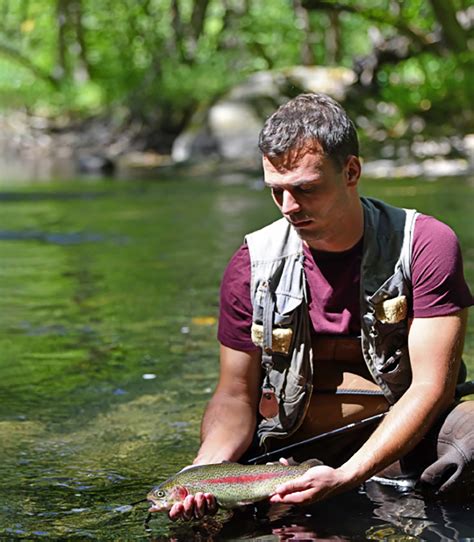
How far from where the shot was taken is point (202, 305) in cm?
802

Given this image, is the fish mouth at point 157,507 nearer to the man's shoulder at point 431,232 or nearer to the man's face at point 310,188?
the man's face at point 310,188

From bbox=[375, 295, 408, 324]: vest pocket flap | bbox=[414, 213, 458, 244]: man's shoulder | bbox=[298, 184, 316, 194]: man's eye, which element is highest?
bbox=[298, 184, 316, 194]: man's eye

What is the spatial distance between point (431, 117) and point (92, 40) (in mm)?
20115

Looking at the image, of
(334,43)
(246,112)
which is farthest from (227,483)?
(334,43)

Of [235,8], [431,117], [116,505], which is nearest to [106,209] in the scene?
[431,117]

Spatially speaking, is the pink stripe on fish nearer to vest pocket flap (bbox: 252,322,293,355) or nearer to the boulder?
vest pocket flap (bbox: 252,322,293,355)

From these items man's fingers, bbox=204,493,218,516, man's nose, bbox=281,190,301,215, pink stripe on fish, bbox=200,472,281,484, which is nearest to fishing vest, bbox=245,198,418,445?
man's nose, bbox=281,190,301,215

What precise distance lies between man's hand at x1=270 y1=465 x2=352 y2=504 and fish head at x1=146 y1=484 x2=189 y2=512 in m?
0.26

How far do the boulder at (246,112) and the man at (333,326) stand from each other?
20.5m

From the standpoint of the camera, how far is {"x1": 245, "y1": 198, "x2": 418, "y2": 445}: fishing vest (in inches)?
144

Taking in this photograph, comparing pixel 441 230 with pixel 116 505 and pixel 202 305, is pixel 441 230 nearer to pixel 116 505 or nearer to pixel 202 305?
pixel 116 505

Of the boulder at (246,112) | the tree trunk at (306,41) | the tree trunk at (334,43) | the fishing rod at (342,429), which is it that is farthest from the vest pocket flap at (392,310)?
the tree trunk at (306,41)

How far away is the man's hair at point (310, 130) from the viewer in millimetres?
3514

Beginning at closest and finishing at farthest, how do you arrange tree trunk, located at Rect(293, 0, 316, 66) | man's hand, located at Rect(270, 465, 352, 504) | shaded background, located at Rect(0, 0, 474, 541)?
1. man's hand, located at Rect(270, 465, 352, 504)
2. shaded background, located at Rect(0, 0, 474, 541)
3. tree trunk, located at Rect(293, 0, 316, 66)
